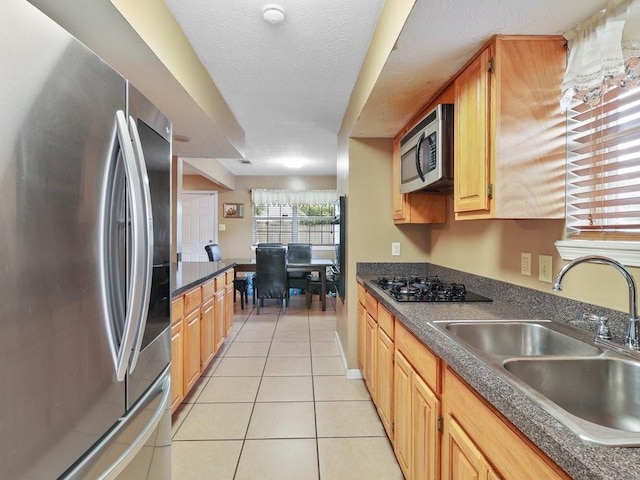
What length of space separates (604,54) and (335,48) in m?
1.41

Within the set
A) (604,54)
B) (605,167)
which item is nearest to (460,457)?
(605,167)

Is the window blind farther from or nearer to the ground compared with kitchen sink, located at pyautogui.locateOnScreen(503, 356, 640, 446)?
farther from the ground

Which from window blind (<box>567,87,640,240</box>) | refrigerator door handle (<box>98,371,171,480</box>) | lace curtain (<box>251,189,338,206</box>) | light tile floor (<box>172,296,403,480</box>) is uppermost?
lace curtain (<box>251,189,338,206</box>)

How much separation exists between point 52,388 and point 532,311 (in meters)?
1.76

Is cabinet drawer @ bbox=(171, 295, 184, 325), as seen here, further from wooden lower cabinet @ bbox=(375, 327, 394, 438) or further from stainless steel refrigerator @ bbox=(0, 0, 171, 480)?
wooden lower cabinet @ bbox=(375, 327, 394, 438)

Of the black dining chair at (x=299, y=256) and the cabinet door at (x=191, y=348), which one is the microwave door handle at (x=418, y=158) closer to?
the cabinet door at (x=191, y=348)

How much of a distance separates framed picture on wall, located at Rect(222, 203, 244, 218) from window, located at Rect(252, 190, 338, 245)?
0.87 feet

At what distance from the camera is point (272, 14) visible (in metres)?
1.73

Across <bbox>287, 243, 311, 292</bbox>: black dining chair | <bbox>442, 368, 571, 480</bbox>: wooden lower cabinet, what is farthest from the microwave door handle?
<bbox>287, 243, 311, 292</bbox>: black dining chair

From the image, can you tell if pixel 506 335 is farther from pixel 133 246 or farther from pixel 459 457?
pixel 133 246

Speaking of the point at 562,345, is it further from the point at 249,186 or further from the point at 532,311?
the point at 249,186

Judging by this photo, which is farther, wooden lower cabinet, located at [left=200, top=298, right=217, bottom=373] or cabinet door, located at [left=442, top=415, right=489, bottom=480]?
wooden lower cabinet, located at [left=200, top=298, right=217, bottom=373]

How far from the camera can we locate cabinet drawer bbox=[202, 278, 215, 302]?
2.65 m

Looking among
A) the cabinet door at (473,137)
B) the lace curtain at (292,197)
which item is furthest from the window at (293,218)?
the cabinet door at (473,137)
